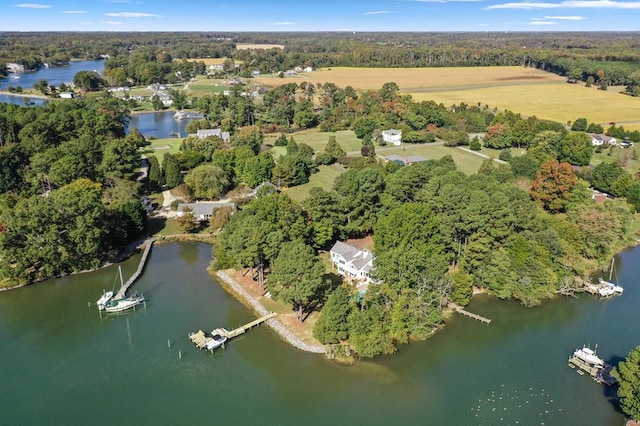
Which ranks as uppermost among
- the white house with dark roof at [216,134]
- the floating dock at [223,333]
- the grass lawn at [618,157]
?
the white house with dark roof at [216,134]

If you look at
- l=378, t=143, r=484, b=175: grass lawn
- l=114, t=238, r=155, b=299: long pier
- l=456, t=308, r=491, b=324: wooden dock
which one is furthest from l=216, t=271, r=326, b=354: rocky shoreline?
l=378, t=143, r=484, b=175: grass lawn

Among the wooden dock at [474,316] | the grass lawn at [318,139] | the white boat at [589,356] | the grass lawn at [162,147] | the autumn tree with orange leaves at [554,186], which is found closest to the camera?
the white boat at [589,356]

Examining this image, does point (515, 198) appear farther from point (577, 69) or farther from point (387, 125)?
point (577, 69)

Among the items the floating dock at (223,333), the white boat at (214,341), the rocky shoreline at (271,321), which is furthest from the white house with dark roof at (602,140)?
the white boat at (214,341)

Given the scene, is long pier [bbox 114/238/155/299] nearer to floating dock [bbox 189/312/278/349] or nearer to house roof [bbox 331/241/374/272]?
floating dock [bbox 189/312/278/349]

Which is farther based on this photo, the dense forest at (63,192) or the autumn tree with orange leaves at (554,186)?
the autumn tree with orange leaves at (554,186)

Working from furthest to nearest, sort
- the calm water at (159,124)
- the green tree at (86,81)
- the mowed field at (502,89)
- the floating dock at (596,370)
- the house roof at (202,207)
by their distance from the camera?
the green tree at (86,81)
the mowed field at (502,89)
the calm water at (159,124)
the house roof at (202,207)
the floating dock at (596,370)

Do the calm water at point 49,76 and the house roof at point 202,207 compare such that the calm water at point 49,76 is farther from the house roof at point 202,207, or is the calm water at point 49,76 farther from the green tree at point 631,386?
the green tree at point 631,386
